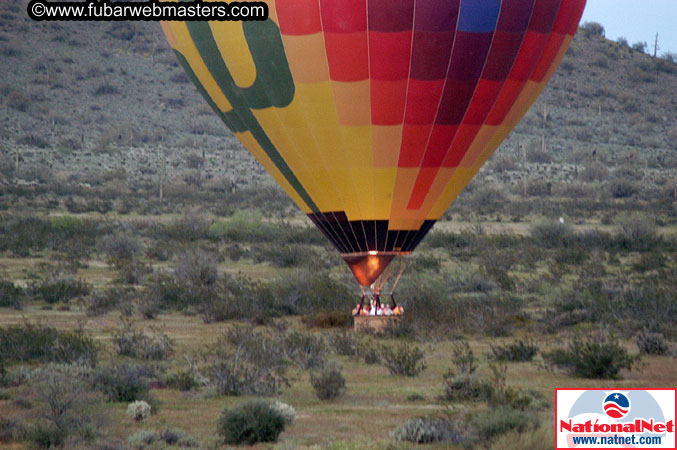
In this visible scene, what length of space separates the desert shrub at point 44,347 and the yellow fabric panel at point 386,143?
17.2 ft

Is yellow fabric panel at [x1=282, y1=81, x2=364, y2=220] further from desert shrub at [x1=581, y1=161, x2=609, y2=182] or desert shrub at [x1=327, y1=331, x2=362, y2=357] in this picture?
desert shrub at [x1=581, y1=161, x2=609, y2=182]

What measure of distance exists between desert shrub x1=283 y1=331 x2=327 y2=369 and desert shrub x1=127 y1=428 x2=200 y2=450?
4786 mm

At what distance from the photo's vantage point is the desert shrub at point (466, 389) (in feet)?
40.9

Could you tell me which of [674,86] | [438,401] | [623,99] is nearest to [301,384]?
[438,401]

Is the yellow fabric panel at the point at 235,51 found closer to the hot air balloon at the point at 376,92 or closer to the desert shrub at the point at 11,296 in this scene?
the hot air balloon at the point at 376,92

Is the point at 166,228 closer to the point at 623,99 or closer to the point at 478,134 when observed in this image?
the point at 478,134

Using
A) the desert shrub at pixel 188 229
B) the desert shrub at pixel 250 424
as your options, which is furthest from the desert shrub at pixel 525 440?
the desert shrub at pixel 188 229

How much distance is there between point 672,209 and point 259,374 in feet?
145

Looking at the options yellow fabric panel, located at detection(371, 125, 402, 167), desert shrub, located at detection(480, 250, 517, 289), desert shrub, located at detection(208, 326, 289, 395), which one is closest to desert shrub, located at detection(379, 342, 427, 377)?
desert shrub, located at detection(208, 326, 289, 395)

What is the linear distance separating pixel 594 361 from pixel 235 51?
7.04 metres

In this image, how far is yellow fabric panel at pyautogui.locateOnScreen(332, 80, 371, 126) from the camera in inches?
598

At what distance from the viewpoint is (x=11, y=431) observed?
10609 mm

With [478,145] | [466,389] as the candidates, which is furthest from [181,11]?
[466,389]

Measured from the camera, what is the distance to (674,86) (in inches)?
4021
